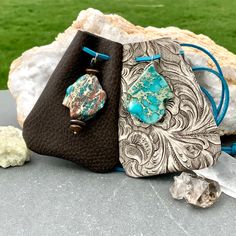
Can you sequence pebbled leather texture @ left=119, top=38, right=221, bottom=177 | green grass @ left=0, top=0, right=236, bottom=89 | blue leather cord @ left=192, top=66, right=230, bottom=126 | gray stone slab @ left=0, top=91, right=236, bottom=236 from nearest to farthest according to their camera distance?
1. gray stone slab @ left=0, top=91, right=236, bottom=236
2. pebbled leather texture @ left=119, top=38, right=221, bottom=177
3. blue leather cord @ left=192, top=66, right=230, bottom=126
4. green grass @ left=0, top=0, right=236, bottom=89

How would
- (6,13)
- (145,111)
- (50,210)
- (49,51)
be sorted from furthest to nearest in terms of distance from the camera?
(6,13)
(49,51)
(145,111)
(50,210)

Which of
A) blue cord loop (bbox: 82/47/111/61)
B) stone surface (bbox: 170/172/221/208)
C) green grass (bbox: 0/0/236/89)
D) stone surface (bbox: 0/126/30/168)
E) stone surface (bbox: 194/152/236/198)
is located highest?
blue cord loop (bbox: 82/47/111/61)

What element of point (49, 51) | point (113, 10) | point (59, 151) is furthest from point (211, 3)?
point (59, 151)

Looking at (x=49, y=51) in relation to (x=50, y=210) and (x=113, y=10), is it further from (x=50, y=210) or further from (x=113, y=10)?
(x=113, y=10)

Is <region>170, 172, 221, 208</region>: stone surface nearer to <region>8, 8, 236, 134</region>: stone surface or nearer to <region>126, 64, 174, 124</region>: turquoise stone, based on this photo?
<region>126, 64, 174, 124</region>: turquoise stone

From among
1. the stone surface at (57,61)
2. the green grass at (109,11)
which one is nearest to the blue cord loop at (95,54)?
the stone surface at (57,61)

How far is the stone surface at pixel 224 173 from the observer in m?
1.09

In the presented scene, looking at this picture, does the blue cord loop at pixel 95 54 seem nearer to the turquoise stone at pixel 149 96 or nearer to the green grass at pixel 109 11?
the turquoise stone at pixel 149 96

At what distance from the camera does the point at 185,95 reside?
3.68 ft

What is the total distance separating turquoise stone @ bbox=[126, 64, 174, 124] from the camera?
1.11 meters

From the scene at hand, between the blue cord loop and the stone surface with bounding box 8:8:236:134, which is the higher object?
the blue cord loop

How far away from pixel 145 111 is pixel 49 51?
0.37 m

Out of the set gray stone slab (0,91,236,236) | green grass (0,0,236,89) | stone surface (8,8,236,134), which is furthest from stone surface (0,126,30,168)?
green grass (0,0,236,89)

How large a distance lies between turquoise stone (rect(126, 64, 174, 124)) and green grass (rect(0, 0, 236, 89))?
2.15 meters
